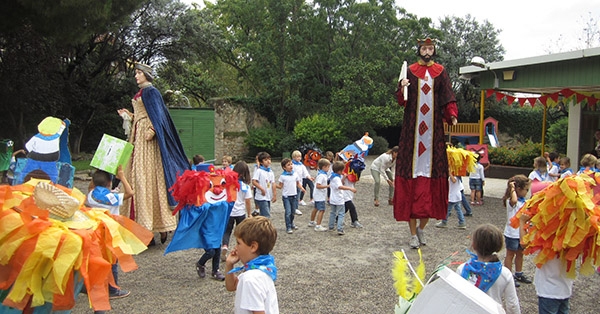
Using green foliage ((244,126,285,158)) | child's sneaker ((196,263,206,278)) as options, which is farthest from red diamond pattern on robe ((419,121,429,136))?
green foliage ((244,126,285,158))

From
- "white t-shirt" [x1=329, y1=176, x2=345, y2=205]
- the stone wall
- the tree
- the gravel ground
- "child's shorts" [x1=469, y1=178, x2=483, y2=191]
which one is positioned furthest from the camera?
the tree

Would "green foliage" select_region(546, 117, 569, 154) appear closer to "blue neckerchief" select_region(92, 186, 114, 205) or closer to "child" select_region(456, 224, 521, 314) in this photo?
"child" select_region(456, 224, 521, 314)

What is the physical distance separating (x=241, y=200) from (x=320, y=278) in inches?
66.4

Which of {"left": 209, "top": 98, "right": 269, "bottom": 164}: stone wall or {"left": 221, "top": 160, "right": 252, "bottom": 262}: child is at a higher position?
{"left": 209, "top": 98, "right": 269, "bottom": 164}: stone wall

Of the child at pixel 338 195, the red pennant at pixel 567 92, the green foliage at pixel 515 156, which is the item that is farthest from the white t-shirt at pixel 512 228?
the green foliage at pixel 515 156

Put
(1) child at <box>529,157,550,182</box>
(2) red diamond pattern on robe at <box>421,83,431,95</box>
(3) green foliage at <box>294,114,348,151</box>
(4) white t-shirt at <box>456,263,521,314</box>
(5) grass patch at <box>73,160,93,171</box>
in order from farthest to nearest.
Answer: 1. (3) green foliage at <box>294,114,348,151</box>
2. (5) grass patch at <box>73,160,93,171</box>
3. (1) child at <box>529,157,550,182</box>
4. (2) red diamond pattern on robe at <box>421,83,431,95</box>
5. (4) white t-shirt at <box>456,263,521,314</box>

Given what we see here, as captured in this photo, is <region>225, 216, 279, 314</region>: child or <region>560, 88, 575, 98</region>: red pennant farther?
<region>560, 88, 575, 98</region>: red pennant

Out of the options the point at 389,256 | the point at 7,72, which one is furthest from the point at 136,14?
the point at 389,256

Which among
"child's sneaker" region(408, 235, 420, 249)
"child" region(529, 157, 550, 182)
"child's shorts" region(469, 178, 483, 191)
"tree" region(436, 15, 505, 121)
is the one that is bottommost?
"child's sneaker" region(408, 235, 420, 249)

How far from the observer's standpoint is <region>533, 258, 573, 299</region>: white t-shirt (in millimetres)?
3510

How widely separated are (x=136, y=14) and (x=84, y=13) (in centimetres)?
939

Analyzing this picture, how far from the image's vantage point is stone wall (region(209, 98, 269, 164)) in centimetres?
2209

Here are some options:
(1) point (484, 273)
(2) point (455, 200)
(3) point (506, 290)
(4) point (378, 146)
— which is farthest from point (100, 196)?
(4) point (378, 146)

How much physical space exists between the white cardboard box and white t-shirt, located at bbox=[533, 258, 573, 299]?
6.83 ft
